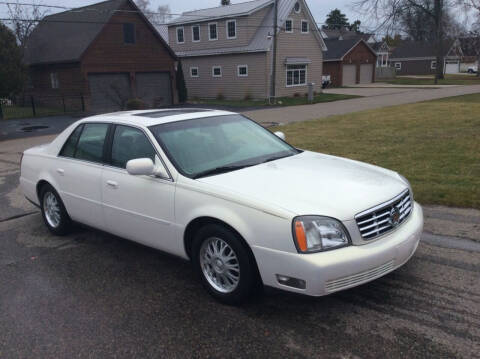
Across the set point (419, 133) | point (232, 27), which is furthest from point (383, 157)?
point (232, 27)

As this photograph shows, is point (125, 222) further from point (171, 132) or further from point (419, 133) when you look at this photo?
point (419, 133)

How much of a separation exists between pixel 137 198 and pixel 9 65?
57.1 ft

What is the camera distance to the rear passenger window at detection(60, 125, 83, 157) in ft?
17.5

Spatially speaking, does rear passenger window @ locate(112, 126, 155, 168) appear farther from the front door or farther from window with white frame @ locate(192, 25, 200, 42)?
window with white frame @ locate(192, 25, 200, 42)

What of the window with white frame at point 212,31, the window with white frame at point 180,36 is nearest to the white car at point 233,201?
the window with white frame at point 212,31

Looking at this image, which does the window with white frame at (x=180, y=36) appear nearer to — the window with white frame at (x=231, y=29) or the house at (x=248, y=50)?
the house at (x=248, y=50)

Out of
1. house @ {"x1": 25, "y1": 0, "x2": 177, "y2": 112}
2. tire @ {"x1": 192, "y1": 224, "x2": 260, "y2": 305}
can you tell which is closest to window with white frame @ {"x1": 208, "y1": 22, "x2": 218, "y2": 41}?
house @ {"x1": 25, "y1": 0, "x2": 177, "y2": 112}

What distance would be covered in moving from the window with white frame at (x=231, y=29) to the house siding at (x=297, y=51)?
10.8 feet

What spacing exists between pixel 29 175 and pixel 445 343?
5.22 meters

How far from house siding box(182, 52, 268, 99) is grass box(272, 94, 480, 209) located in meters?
15.4

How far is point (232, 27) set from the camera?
106 feet

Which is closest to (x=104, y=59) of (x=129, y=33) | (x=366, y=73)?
(x=129, y=33)

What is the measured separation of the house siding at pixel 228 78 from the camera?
31.4m

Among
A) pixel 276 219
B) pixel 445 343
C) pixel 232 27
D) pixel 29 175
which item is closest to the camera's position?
pixel 445 343
